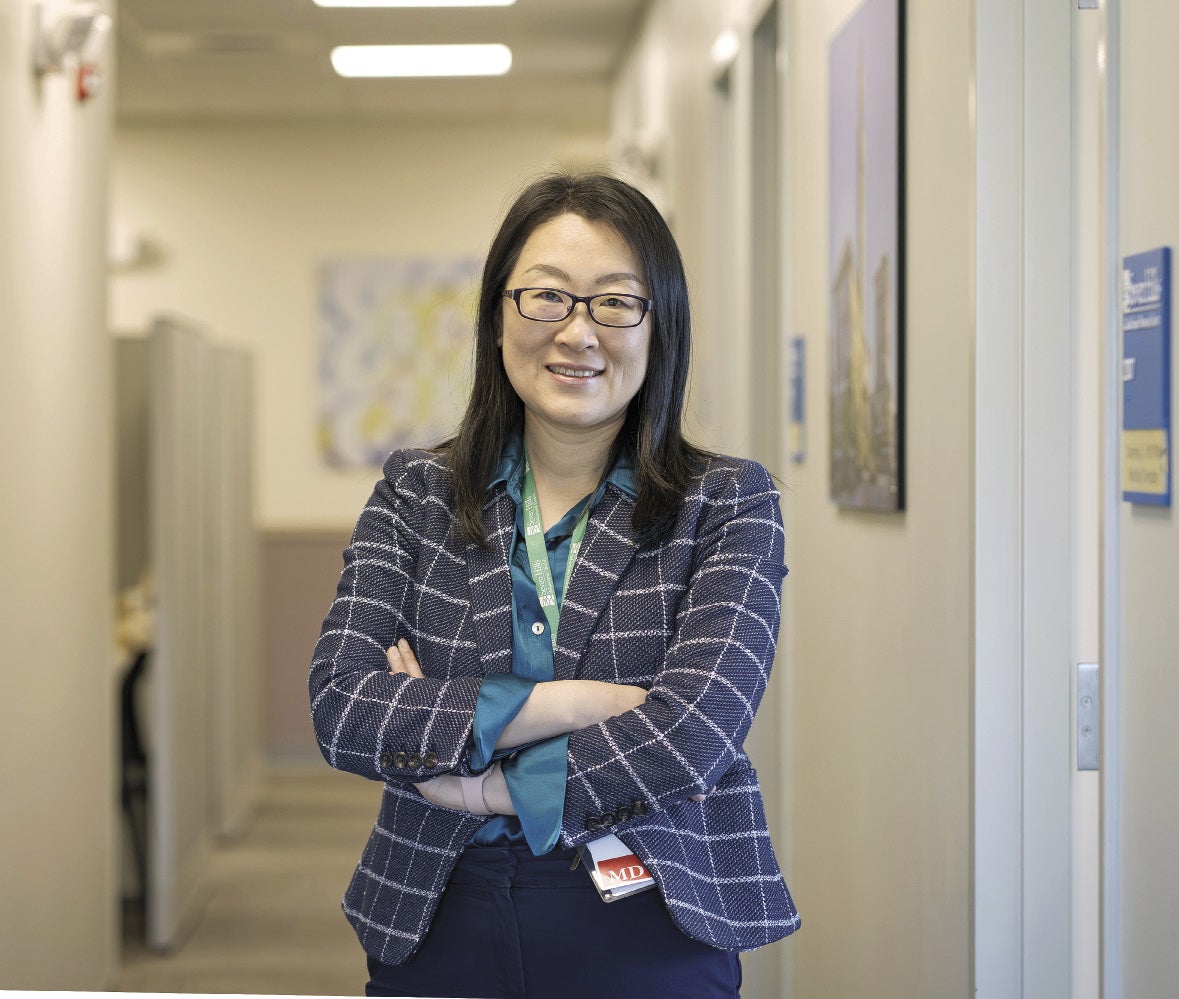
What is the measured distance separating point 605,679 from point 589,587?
4.0 inches

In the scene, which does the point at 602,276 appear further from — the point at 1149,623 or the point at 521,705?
the point at 1149,623

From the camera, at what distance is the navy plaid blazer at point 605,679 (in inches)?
59.7

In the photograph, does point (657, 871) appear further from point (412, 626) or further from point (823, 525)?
point (823, 525)

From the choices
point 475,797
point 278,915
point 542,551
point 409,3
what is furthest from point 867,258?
point 409,3

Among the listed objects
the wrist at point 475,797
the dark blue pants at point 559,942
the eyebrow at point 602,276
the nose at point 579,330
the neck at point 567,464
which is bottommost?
the dark blue pants at point 559,942

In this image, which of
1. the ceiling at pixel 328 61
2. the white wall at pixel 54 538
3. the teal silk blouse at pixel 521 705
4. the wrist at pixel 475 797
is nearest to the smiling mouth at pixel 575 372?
the teal silk blouse at pixel 521 705

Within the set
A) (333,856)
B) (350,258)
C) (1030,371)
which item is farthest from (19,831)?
(350,258)

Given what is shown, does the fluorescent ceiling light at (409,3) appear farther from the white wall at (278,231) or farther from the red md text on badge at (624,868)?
the red md text on badge at (624,868)

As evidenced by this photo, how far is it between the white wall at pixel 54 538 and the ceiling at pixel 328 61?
2.11m

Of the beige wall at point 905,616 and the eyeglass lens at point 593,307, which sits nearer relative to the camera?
the eyeglass lens at point 593,307

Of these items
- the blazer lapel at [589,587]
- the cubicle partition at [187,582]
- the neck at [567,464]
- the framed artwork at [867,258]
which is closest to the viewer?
the blazer lapel at [589,587]

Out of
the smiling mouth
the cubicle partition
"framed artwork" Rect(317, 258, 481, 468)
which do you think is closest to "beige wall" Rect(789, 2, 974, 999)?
the smiling mouth

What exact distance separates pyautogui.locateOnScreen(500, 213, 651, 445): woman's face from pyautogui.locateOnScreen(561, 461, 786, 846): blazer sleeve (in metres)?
0.16

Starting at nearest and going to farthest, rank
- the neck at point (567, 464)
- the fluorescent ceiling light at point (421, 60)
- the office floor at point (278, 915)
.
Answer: the neck at point (567, 464)
the office floor at point (278, 915)
the fluorescent ceiling light at point (421, 60)
